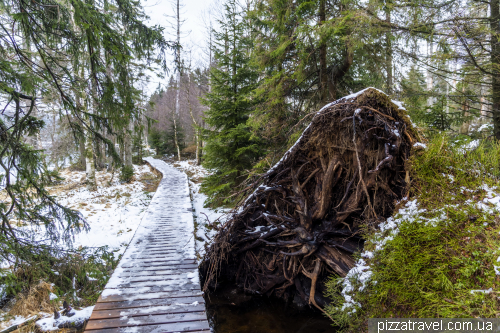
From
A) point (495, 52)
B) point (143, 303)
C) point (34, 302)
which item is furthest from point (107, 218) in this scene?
point (495, 52)

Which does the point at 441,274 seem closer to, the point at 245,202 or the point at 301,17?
the point at 245,202

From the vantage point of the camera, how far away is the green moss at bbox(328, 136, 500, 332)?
1824 millimetres

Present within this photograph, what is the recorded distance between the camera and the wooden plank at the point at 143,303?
3769 mm

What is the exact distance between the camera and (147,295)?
4113mm

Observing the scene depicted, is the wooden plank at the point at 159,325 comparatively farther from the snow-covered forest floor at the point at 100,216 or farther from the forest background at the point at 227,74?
the forest background at the point at 227,74

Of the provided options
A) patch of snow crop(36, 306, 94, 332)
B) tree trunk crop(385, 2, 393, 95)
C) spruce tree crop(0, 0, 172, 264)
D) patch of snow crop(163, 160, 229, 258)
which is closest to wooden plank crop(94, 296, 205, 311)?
patch of snow crop(36, 306, 94, 332)

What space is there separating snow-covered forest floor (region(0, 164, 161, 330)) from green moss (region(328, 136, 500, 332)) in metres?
4.72

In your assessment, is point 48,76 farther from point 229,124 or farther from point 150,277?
point 229,124

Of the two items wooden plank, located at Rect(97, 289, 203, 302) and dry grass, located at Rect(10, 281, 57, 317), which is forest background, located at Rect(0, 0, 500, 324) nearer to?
dry grass, located at Rect(10, 281, 57, 317)

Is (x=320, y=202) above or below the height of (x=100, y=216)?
above

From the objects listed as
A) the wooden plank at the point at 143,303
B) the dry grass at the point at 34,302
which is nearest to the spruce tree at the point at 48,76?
the dry grass at the point at 34,302

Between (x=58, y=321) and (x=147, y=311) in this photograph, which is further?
(x=58, y=321)

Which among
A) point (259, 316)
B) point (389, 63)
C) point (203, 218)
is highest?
point (389, 63)

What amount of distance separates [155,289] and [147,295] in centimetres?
20
